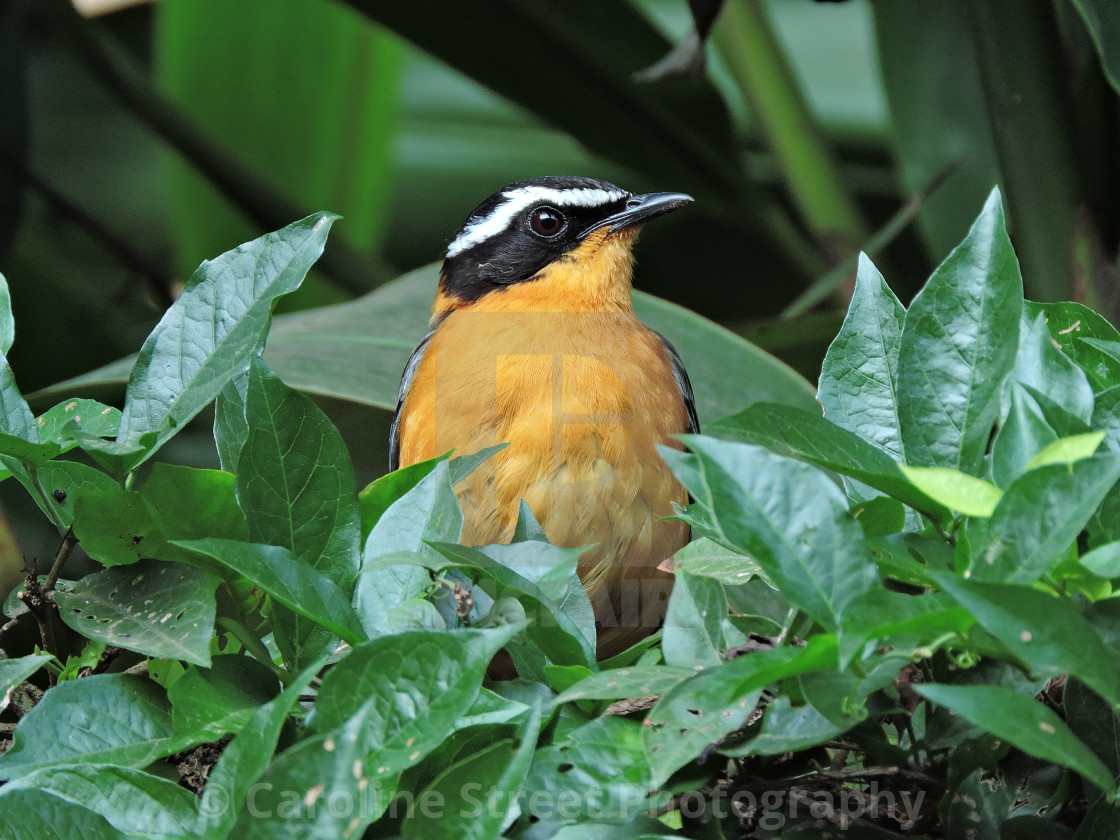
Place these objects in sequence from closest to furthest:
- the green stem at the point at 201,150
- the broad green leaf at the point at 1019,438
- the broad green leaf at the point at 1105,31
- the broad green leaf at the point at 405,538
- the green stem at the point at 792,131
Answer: the broad green leaf at the point at 1019,438 < the broad green leaf at the point at 405,538 < the broad green leaf at the point at 1105,31 < the green stem at the point at 792,131 < the green stem at the point at 201,150

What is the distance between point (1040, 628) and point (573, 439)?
1.18m

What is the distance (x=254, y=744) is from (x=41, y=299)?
10.8ft

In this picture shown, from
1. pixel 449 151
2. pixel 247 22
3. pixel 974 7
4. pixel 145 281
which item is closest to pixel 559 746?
pixel 974 7

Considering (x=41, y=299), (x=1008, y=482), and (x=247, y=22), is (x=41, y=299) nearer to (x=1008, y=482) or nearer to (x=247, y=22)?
(x=247, y=22)

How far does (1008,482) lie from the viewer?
2.38 ft

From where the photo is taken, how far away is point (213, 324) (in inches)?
37.8

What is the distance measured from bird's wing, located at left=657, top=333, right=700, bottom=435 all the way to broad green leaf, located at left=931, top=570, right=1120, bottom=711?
4.68 ft

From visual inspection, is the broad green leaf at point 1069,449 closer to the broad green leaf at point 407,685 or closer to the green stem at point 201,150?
the broad green leaf at point 407,685

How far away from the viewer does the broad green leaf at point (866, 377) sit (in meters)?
0.90

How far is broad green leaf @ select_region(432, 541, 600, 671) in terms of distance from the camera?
0.78m

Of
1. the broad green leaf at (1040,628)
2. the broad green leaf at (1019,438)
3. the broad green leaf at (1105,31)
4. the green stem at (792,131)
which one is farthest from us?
the green stem at (792,131)

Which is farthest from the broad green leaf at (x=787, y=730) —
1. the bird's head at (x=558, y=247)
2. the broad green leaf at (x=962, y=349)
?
the bird's head at (x=558, y=247)

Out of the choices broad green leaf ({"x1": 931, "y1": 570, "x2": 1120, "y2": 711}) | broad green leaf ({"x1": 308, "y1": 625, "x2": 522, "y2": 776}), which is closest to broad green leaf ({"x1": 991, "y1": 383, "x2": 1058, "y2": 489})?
broad green leaf ({"x1": 931, "y1": 570, "x2": 1120, "y2": 711})

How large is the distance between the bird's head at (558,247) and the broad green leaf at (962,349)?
1432 millimetres
